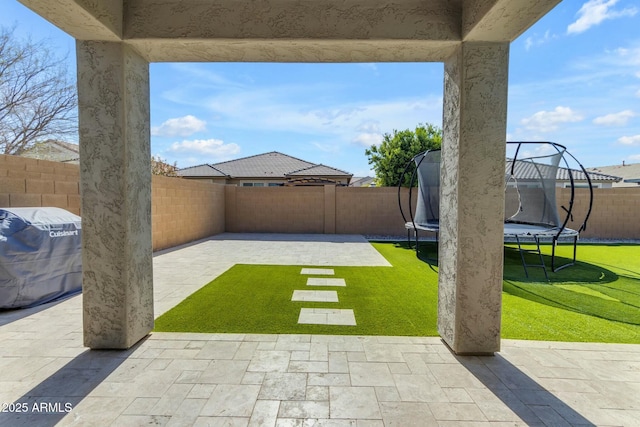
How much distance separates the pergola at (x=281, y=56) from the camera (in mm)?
2428

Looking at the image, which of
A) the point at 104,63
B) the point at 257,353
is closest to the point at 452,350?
the point at 257,353

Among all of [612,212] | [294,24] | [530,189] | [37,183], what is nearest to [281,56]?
[294,24]

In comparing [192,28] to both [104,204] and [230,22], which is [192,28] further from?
[104,204]

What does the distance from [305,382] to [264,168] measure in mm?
17571

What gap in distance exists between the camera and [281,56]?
2.73m

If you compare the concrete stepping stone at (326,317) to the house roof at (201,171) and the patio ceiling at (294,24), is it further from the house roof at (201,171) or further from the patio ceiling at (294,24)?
the house roof at (201,171)

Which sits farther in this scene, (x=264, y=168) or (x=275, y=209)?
(x=264, y=168)

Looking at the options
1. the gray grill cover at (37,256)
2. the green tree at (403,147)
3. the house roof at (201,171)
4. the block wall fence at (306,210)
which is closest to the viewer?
the gray grill cover at (37,256)

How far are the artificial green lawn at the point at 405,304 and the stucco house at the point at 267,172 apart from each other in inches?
414

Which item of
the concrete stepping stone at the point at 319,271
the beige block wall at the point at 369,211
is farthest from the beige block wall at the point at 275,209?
the concrete stepping stone at the point at 319,271

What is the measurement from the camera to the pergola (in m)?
2.43

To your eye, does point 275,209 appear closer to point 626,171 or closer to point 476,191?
point 476,191

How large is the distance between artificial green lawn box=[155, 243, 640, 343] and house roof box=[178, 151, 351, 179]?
1192cm

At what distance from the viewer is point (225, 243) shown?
9016 mm
